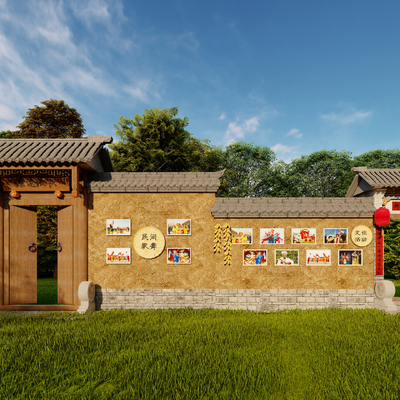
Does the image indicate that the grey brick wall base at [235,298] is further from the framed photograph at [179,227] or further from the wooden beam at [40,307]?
the framed photograph at [179,227]

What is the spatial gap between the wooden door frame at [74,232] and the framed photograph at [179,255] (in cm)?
301

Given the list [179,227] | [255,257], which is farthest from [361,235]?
[179,227]

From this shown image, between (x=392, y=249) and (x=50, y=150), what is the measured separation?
25203 mm

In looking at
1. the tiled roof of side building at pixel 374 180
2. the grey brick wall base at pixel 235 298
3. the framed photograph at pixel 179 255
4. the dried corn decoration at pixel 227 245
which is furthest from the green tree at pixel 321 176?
the framed photograph at pixel 179 255

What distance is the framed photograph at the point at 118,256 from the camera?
8.12 m

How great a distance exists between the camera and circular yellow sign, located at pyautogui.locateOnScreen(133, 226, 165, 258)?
8.13 metres

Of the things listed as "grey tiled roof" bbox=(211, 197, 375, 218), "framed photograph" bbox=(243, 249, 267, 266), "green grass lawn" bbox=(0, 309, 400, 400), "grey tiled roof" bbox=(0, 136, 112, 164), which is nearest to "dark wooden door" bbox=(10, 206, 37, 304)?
"green grass lawn" bbox=(0, 309, 400, 400)

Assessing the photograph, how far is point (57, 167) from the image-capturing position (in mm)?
7598

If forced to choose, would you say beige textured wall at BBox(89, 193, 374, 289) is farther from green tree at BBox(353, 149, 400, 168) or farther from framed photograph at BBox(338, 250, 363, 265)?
green tree at BBox(353, 149, 400, 168)

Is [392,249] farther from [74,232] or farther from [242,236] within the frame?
[74,232]

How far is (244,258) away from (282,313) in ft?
6.93

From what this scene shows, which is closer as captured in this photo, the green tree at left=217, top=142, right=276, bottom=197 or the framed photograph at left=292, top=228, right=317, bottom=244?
the framed photograph at left=292, top=228, right=317, bottom=244

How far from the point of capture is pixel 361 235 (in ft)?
26.5

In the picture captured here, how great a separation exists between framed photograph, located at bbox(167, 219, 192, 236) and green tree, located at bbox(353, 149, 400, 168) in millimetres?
22992
